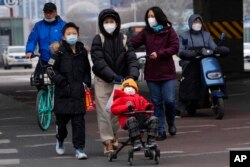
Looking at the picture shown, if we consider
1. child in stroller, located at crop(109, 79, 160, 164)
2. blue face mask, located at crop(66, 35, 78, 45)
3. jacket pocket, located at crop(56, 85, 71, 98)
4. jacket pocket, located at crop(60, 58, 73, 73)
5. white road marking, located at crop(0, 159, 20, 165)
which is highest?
blue face mask, located at crop(66, 35, 78, 45)

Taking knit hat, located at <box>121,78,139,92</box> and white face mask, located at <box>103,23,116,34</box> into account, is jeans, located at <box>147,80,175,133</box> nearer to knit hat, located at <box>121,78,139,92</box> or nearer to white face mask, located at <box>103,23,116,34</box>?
white face mask, located at <box>103,23,116,34</box>

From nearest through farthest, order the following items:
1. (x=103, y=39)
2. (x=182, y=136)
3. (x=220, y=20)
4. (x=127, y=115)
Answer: (x=127, y=115) < (x=103, y=39) < (x=182, y=136) < (x=220, y=20)

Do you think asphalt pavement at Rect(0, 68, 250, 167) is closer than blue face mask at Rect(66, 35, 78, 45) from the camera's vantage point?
Yes

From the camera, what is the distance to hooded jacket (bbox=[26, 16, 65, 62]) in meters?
12.9

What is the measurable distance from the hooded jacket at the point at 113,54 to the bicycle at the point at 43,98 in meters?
2.92

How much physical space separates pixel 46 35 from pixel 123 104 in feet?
12.6

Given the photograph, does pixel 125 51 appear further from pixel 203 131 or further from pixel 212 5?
pixel 212 5

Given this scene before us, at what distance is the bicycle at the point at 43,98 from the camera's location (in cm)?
1293

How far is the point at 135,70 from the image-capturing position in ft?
32.8

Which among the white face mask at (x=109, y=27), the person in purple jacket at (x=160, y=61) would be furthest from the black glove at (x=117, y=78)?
the person in purple jacket at (x=160, y=61)

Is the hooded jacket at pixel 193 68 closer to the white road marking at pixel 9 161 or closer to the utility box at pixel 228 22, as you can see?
the white road marking at pixel 9 161

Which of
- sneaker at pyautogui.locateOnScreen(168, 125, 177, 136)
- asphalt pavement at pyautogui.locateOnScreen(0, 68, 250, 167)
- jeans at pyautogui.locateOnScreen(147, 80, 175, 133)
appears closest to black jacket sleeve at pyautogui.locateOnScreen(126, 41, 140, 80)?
asphalt pavement at pyautogui.locateOnScreen(0, 68, 250, 167)

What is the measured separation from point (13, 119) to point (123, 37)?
5564 millimetres

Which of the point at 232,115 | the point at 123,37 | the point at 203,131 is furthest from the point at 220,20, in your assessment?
the point at 123,37
